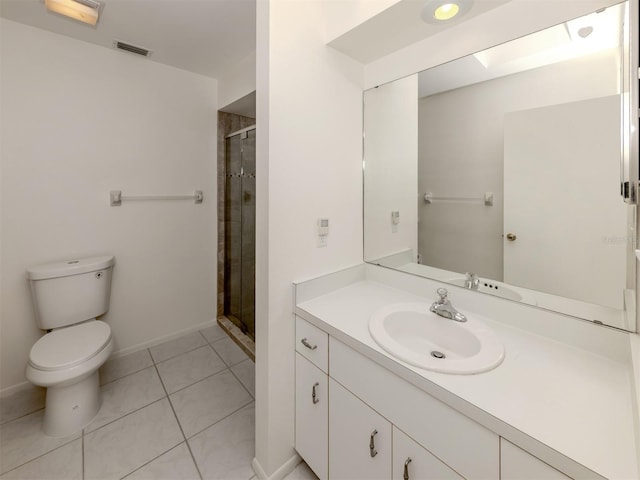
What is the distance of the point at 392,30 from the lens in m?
1.25

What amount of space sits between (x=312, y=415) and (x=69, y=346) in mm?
1449

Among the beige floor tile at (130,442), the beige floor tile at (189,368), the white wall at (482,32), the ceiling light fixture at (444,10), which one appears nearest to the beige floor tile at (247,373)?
the beige floor tile at (189,368)

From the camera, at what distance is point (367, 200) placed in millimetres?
1622

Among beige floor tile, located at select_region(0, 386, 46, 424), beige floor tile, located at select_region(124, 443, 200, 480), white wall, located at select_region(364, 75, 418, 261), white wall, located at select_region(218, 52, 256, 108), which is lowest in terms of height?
beige floor tile, located at select_region(124, 443, 200, 480)

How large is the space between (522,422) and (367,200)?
1203 mm

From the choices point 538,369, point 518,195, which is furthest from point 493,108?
point 538,369

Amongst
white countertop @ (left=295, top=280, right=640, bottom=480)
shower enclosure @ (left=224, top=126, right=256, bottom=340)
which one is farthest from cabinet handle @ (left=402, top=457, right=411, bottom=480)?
shower enclosure @ (left=224, top=126, right=256, bottom=340)

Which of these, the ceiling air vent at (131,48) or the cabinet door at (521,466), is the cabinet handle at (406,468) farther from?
the ceiling air vent at (131,48)

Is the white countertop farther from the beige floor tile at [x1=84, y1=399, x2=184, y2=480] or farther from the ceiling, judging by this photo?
the ceiling

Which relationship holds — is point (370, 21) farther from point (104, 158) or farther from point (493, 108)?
point (104, 158)

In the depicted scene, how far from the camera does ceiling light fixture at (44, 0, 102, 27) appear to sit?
4.80ft

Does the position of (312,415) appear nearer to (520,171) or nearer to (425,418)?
(425,418)

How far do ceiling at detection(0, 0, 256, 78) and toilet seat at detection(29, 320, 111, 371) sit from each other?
1.87 meters

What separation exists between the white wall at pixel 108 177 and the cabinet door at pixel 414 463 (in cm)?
219
